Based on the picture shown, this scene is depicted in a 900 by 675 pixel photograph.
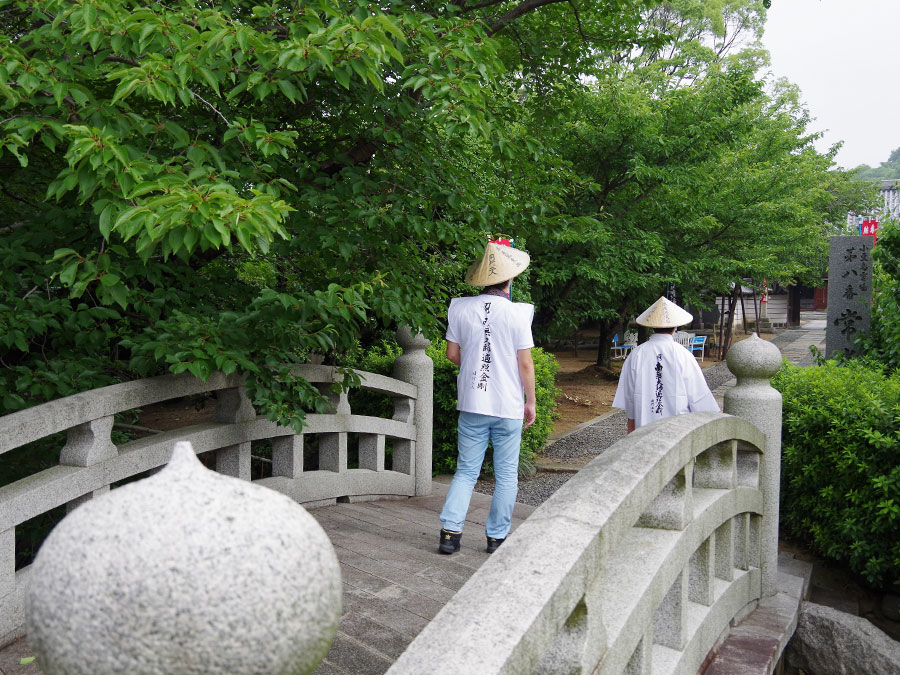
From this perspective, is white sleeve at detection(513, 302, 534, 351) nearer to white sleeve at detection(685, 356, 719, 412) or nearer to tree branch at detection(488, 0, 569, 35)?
white sleeve at detection(685, 356, 719, 412)

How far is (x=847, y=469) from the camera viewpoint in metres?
4.83

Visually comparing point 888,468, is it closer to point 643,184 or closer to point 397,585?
point 397,585

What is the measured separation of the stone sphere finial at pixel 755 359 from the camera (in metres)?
4.08

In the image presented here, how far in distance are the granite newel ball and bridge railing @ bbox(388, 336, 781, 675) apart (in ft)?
1.18

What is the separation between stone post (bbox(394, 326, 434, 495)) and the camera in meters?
5.95

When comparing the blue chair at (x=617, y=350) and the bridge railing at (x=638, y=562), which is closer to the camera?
the bridge railing at (x=638, y=562)

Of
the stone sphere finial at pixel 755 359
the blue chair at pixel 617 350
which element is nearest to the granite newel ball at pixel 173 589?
the stone sphere finial at pixel 755 359

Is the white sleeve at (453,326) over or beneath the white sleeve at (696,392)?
over

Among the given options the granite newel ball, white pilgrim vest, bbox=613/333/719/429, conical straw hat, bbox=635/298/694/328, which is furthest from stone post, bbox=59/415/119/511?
conical straw hat, bbox=635/298/694/328

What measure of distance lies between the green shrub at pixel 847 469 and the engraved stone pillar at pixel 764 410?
3.20ft

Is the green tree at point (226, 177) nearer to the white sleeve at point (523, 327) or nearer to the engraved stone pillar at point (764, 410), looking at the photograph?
the white sleeve at point (523, 327)

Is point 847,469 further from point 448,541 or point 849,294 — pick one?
point 849,294

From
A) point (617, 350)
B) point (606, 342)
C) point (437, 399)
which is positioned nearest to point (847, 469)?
point (437, 399)

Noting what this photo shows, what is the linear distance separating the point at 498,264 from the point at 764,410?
1.79 meters
